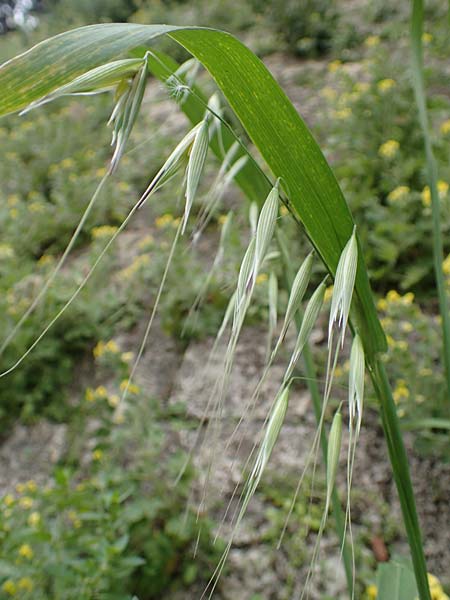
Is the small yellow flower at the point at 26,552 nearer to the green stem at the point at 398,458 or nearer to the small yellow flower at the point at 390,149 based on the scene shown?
the green stem at the point at 398,458

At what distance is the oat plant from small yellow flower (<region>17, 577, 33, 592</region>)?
0.68 metres

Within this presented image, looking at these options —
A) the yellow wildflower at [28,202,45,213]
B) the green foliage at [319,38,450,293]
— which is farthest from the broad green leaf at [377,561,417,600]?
the yellow wildflower at [28,202,45,213]

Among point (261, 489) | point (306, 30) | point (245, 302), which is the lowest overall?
point (261, 489)

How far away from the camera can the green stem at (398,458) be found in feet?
1.39

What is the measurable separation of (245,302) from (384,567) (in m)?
0.47

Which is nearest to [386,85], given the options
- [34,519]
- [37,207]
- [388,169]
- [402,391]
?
[388,169]

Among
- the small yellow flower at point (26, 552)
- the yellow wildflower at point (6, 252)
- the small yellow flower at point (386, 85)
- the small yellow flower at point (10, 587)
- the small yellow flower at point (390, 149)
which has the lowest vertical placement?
the small yellow flower at point (10, 587)

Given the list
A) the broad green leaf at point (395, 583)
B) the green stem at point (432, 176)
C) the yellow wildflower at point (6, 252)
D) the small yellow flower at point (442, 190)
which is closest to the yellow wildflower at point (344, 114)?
the small yellow flower at point (442, 190)

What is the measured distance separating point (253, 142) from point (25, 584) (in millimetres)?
813

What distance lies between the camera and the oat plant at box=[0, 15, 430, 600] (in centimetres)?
29

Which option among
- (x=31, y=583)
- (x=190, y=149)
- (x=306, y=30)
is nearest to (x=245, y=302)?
(x=190, y=149)

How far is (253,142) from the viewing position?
373 mm

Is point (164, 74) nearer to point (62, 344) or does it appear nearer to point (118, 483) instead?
point (118, 483)

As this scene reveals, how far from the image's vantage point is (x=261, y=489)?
1.29m
